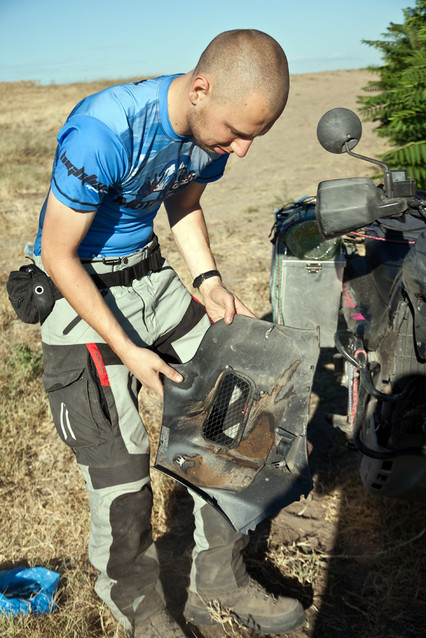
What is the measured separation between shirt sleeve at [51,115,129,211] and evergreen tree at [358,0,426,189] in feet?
9.15

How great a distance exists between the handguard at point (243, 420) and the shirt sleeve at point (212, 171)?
700mm

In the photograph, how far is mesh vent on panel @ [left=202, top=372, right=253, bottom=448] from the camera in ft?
7.47

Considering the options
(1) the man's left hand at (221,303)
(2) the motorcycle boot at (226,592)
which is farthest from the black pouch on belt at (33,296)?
(2) the motorcycle boot at (226,592)

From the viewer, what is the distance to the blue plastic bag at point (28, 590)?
2.44 m

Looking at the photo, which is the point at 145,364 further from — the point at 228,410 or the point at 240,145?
the point at 240,145

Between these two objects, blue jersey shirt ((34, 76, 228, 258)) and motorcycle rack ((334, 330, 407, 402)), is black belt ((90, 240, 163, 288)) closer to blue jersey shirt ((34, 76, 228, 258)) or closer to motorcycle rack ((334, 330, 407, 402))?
blue jersey shirt ((34, 76, 228, 258))

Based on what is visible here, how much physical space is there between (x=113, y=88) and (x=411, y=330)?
1.52m

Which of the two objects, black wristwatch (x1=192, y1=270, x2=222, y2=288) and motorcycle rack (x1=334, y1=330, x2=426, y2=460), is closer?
motorcycle rack (x1=334, y1=330, x2=426, y2=460)

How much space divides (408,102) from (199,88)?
284 centimetres

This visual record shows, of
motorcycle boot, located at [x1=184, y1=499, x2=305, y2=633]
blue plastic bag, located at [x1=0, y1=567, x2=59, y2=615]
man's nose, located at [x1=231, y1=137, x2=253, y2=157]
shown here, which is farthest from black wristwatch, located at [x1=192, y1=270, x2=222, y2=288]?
blue plastic bag, located at [x1=0, y1=567, x2=59, y2=615]

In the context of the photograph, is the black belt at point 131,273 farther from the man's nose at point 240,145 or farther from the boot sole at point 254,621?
the boot sole at point 254,621

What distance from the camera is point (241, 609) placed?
2559 millimetres

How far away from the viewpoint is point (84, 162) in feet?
6.22

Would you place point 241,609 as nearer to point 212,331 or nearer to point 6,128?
point 212,331
